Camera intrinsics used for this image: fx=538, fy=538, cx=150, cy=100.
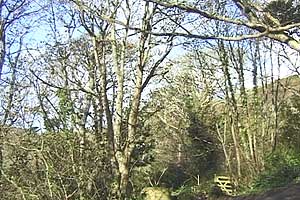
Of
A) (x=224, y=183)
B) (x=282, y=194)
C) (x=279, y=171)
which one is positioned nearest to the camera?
(x=282, y=194)

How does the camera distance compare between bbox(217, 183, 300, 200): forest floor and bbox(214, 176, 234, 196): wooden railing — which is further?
bbox(214, 176, 234, 196): wooden railing

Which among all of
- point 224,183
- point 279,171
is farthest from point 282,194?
point 224,183

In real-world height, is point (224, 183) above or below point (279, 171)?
below

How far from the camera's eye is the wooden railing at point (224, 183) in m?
19.5

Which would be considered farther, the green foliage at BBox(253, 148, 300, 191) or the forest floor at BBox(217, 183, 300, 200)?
the green foliage at BBox(253, 148, 300, 191)

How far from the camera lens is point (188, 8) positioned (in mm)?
7008

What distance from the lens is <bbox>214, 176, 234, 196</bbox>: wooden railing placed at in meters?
19.5

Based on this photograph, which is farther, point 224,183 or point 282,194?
point 224,183

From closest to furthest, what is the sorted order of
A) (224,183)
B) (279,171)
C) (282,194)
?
(282,194) → (279,171) → (224,183)

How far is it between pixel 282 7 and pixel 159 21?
6.54 m

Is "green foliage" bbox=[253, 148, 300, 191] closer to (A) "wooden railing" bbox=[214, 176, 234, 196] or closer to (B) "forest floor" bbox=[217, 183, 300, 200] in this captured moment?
(B) "forest floor" bbox=[217, 183, 300, 200]

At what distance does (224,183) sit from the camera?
20781 mm

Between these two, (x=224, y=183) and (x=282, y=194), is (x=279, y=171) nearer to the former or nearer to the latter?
(x=282, y=194)

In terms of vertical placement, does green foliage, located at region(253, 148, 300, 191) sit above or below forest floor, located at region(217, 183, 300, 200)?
above
